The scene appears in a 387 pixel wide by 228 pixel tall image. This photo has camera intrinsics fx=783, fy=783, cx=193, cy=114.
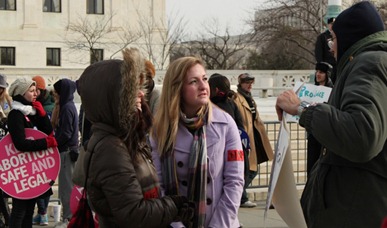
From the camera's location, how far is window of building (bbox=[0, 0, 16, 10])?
184 feet

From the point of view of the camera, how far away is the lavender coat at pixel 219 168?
4324mm

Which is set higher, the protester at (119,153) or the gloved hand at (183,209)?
the protester at (119,153)

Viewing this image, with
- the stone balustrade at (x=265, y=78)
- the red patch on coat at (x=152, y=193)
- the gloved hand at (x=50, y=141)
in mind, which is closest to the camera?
the red patch on coat at (x=152, y=193)

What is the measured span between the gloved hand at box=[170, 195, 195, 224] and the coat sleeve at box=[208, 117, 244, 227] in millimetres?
439

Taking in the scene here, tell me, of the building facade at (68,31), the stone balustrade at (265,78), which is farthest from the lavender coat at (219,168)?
the building facade at (68,31)

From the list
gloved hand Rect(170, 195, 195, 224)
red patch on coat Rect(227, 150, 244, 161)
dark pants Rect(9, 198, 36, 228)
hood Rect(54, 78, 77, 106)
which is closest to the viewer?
gloved hand Rect(170, 195, 195, 224)

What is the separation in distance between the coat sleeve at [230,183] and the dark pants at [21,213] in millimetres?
3676

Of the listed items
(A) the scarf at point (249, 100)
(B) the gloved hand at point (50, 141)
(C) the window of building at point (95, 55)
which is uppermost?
(A) the scarf at point (249, 100)

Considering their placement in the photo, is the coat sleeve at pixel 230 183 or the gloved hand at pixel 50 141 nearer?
the coat sleeve at pixel 230 183

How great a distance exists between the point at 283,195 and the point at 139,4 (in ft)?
185

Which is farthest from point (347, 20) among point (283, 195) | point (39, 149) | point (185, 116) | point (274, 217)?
point (274, 217)

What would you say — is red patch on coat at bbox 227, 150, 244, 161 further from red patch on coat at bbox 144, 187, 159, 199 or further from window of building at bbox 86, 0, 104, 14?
window of building at bbox 86, 0, 104, 14

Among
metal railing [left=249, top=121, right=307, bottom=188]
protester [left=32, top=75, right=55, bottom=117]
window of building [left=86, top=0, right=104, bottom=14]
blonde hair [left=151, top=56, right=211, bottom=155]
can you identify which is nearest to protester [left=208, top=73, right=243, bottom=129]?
metal railing [left=249, top=121, right=307, bottom=188]

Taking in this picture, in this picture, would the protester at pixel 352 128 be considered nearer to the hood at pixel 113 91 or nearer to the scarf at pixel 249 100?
the hood at pixel 113 91
